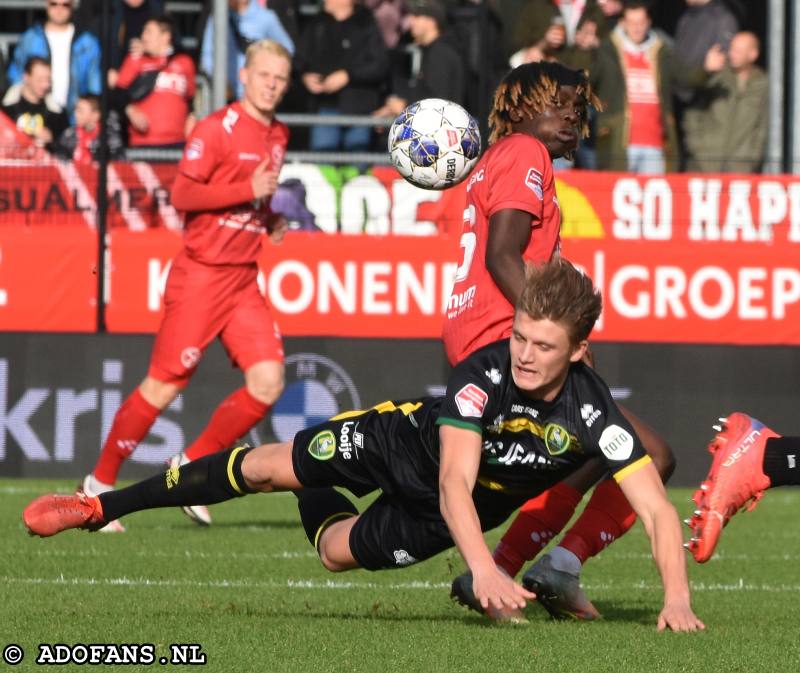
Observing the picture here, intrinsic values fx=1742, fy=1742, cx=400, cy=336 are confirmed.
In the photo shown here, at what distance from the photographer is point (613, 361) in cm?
1266

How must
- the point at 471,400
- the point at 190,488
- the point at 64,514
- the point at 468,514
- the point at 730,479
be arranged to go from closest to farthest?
the point at 468,514, the point at 471,400, the point at 190,488, the point at 64,514, the point at 730,479

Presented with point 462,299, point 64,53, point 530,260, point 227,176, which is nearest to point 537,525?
point 462,299

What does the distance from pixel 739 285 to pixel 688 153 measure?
6.73 ft

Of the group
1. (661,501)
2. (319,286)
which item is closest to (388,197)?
(319,286)

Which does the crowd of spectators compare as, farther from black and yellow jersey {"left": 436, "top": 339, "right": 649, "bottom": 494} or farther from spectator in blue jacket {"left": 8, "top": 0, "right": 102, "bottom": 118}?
black and yellow jersey {"left": 436, "top": 339, "right": 649, "bottom": 494}

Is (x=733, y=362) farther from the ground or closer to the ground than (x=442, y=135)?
closer to the ground

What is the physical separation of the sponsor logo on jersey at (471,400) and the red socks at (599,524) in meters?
1.12

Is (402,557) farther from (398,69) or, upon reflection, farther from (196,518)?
(398,69)

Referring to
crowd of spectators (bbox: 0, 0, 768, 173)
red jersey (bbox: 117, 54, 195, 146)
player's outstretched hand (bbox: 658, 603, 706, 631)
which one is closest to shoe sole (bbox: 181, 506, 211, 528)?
player's outstretched hand (bbox: 658, 603, 706, 631)

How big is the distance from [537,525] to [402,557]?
657 mm

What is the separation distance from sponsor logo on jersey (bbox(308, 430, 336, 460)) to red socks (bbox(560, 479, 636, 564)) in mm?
992

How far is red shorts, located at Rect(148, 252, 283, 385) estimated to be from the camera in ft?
31.8

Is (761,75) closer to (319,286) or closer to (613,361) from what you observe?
(613,361)

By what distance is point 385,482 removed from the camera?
6.04 metres
